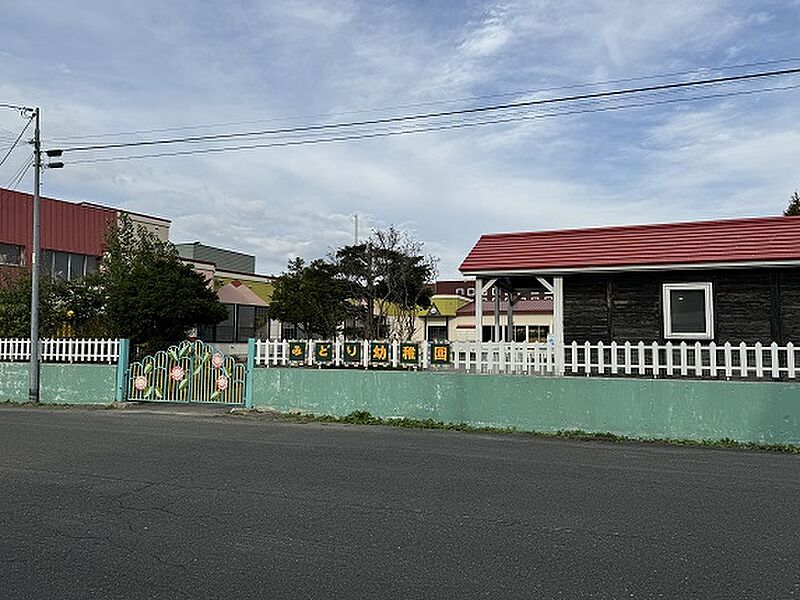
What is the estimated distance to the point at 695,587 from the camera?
465cm

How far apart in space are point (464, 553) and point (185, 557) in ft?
6.73

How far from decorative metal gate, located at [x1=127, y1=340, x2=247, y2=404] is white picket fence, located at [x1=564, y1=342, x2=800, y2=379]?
6.97 meters

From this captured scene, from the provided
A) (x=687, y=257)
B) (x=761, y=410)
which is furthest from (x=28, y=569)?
(x=687, y=257)

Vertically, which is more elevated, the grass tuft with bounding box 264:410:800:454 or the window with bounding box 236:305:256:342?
the window with bounding box 236:305:256:342

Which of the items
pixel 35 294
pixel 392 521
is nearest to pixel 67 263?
pixel 35 294

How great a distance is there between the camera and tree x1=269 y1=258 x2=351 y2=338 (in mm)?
35812

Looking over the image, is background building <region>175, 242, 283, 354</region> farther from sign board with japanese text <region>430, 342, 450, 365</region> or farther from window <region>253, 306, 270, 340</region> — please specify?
sign board with japanese text <region>430, 342, 450, 365</region>

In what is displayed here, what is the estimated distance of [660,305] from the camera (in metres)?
15.1

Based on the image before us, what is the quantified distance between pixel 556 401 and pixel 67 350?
39.3 feet

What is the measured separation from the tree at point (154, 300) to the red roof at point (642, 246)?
1104 cm

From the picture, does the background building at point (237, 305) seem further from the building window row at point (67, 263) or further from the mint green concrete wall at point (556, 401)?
the mint green concrete wall at point (556, 401)

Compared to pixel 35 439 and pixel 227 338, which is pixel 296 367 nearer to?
pixel 35 439

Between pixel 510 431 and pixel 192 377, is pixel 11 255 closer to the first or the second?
pixel 192 377

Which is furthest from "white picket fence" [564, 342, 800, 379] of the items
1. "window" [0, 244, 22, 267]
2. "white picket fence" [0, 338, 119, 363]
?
"window" [0, 244, 22, 267]
